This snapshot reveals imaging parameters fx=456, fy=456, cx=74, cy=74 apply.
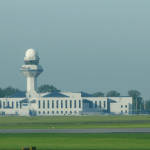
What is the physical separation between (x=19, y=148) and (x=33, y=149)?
14.1 m

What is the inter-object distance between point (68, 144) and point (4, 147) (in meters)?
6.17

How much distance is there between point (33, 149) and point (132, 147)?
51.7 ft

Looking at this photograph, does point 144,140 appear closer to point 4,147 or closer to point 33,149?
point 4,147

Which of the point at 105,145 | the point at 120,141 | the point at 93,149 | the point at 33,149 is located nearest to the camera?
the point at 33,149

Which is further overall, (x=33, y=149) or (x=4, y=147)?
(x=4, y=147)

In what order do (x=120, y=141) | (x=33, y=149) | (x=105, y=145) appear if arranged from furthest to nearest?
(x=120, y=141) → (x=105, y=145) → (x=33, y=149)

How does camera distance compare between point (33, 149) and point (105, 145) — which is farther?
point (105, 145)

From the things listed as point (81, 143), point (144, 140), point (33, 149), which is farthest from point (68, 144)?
point (33, 149)

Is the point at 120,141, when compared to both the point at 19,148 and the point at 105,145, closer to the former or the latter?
the point at 105,145

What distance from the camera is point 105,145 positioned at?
42062mm

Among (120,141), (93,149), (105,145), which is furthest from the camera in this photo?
(120,141)

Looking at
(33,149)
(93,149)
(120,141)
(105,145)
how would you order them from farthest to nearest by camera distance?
(120,141) < (105,145) < (93,149) < (33,149)

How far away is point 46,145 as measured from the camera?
42.3m

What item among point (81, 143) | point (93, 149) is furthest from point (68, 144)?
point (93, 149)
